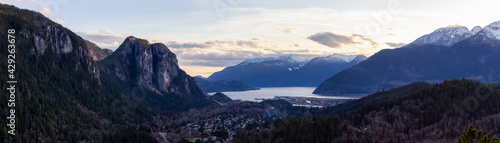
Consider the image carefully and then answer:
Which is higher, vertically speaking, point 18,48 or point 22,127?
point 18,48

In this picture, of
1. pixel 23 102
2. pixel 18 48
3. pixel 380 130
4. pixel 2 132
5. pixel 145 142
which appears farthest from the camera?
pixel 18 48

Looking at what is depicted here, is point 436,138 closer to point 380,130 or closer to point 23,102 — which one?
point 380,130


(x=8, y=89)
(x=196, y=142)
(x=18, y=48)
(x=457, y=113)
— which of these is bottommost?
(x=196, y=142)

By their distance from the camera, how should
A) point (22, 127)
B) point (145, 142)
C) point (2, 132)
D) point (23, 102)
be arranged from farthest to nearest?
point (145, 142) < point (23, 102) < point (22, 127) < point (2, 132)

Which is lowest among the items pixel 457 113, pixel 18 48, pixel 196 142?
pixel 196 142

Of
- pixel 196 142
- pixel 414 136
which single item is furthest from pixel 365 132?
pixel 196 142

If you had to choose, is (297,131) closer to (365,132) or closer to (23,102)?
(365,132)

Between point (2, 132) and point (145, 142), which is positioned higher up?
point (2, 132)

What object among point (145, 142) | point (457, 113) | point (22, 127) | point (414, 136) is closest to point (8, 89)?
point (22, 127)

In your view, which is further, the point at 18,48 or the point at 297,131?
the point at 18,48
